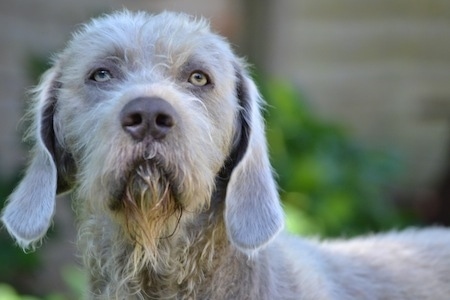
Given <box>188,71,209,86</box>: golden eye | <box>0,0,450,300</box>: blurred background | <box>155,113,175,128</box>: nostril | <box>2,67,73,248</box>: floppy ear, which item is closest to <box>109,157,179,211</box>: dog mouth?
<box>155,113,175,128</box>: nostril

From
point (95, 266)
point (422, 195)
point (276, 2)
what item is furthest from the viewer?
point (422, 195)

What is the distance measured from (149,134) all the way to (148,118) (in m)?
0.06

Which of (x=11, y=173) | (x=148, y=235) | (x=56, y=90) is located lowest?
(x=11, y=173)

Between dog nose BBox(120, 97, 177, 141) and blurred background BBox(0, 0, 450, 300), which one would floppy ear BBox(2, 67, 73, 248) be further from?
blurred background BBox(0, 0, 450, 300)

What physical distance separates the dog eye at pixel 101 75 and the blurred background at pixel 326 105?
8.73 ft

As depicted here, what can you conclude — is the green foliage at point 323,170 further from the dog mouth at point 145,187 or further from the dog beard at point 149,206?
the dog mouth at point 145,187

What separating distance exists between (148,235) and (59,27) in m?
5.62

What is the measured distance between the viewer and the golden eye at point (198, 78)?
4.56 m

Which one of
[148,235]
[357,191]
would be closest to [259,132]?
[148,235]

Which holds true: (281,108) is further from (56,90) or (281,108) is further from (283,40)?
(56,90)

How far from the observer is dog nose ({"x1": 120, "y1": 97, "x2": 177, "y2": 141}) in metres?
4.11

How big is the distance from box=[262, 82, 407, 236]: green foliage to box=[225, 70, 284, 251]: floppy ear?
2.87 m

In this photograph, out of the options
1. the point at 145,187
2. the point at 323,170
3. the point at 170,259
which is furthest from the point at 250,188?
the point at 323,170

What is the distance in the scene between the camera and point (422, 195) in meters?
10.1
